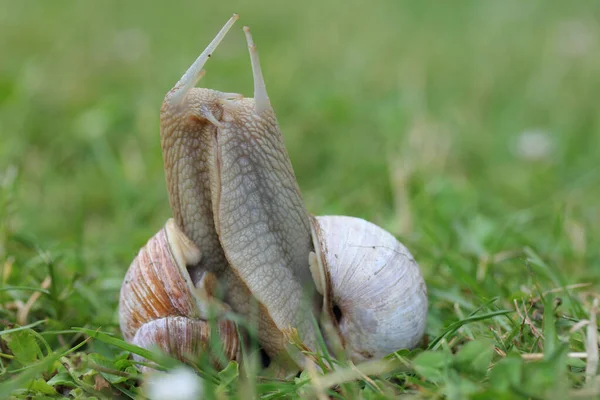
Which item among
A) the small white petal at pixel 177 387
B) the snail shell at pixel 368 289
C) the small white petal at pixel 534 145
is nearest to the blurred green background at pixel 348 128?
the small white petal at pixel 534 145

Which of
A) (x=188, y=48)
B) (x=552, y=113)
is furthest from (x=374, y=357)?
(x=188, y=48)

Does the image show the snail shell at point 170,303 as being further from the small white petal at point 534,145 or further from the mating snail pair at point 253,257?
the small white petal at point 534,145

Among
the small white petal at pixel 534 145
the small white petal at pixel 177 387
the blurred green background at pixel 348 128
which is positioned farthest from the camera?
the small white petal at pixel 534 145

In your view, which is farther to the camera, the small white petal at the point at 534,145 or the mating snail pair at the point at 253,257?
the small white petal at the point at 534,145

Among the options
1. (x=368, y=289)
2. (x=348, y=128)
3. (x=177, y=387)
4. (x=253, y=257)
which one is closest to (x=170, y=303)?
(x=253, y=257)

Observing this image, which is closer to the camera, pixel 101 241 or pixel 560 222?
pixel 560 222

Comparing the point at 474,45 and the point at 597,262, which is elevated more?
the point at 474,45

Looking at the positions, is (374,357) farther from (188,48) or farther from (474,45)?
(474,45)
